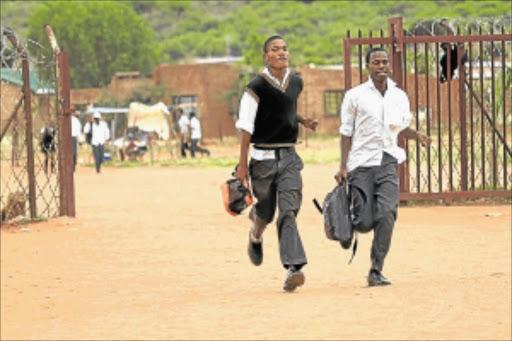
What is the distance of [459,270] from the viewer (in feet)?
41.4

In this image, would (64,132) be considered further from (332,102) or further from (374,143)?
(332,102)

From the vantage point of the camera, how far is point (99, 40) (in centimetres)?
7144

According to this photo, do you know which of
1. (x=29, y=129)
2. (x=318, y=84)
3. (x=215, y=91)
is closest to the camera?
(x=29, y=129)

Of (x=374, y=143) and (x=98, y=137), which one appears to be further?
(x=98, y=137)

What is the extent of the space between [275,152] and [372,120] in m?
0.93

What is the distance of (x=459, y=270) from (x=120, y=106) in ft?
139

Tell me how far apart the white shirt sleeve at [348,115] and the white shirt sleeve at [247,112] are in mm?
1287

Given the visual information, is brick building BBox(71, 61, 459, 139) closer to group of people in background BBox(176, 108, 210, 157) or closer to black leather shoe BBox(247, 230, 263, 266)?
group of people in background BBox(176, 108, 210, 157)

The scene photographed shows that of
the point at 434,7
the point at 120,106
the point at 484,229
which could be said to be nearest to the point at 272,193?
the point at 484,229

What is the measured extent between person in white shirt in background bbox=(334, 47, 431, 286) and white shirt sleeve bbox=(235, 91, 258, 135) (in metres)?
1.24

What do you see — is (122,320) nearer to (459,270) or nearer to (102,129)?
(459,270)

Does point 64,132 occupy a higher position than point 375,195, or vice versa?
point 64,132

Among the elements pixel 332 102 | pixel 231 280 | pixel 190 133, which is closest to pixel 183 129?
pixel 190 133

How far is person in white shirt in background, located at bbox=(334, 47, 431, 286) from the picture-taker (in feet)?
30.6
